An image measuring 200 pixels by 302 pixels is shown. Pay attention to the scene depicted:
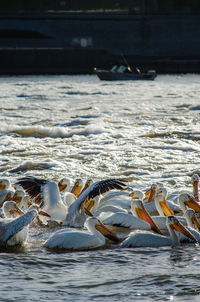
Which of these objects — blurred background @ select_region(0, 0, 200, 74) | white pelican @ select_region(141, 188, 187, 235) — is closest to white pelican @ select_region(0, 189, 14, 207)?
white pelican @ select_region(141, 188, 187, 235)

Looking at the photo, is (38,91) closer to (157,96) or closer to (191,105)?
(157,96)

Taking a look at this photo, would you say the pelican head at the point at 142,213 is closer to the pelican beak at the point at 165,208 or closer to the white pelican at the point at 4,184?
the pelican beak at the point at 165,208

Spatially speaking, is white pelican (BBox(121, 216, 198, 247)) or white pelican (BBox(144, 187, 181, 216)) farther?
white pelican (BBox(144, 187, 181, 216))

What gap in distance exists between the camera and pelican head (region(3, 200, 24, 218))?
7.58 meters

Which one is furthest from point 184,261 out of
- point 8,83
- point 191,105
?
point 8,83

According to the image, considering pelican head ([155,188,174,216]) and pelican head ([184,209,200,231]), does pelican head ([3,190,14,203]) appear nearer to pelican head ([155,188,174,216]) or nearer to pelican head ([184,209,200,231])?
pelican head ([155,188,174,216])

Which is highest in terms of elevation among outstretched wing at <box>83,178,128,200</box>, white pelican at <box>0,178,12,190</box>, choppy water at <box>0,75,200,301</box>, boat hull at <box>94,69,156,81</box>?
boat hull at <box>94,69,156,81</box>

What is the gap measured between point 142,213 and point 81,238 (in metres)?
1.03

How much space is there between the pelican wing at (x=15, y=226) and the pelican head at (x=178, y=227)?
1.58m

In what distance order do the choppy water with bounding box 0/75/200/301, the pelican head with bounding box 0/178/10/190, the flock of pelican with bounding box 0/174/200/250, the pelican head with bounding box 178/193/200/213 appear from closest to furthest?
1. the choppy water with bounding box 0/75/200/301
2. the flock of pelican with bounding box 0/174/200/250
3. the pelican head with bounding box 178/193/200/213
4. the pelican head with bounding box 0/178/10/190

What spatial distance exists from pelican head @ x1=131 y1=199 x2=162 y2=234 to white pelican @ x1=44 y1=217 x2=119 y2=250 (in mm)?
659

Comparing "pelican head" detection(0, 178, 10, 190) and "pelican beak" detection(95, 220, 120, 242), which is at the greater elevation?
"pelican head" detection(0, 178, 10, 190)

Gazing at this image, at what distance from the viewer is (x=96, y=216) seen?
7879 mm

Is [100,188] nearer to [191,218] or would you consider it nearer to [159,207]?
[159,207]
